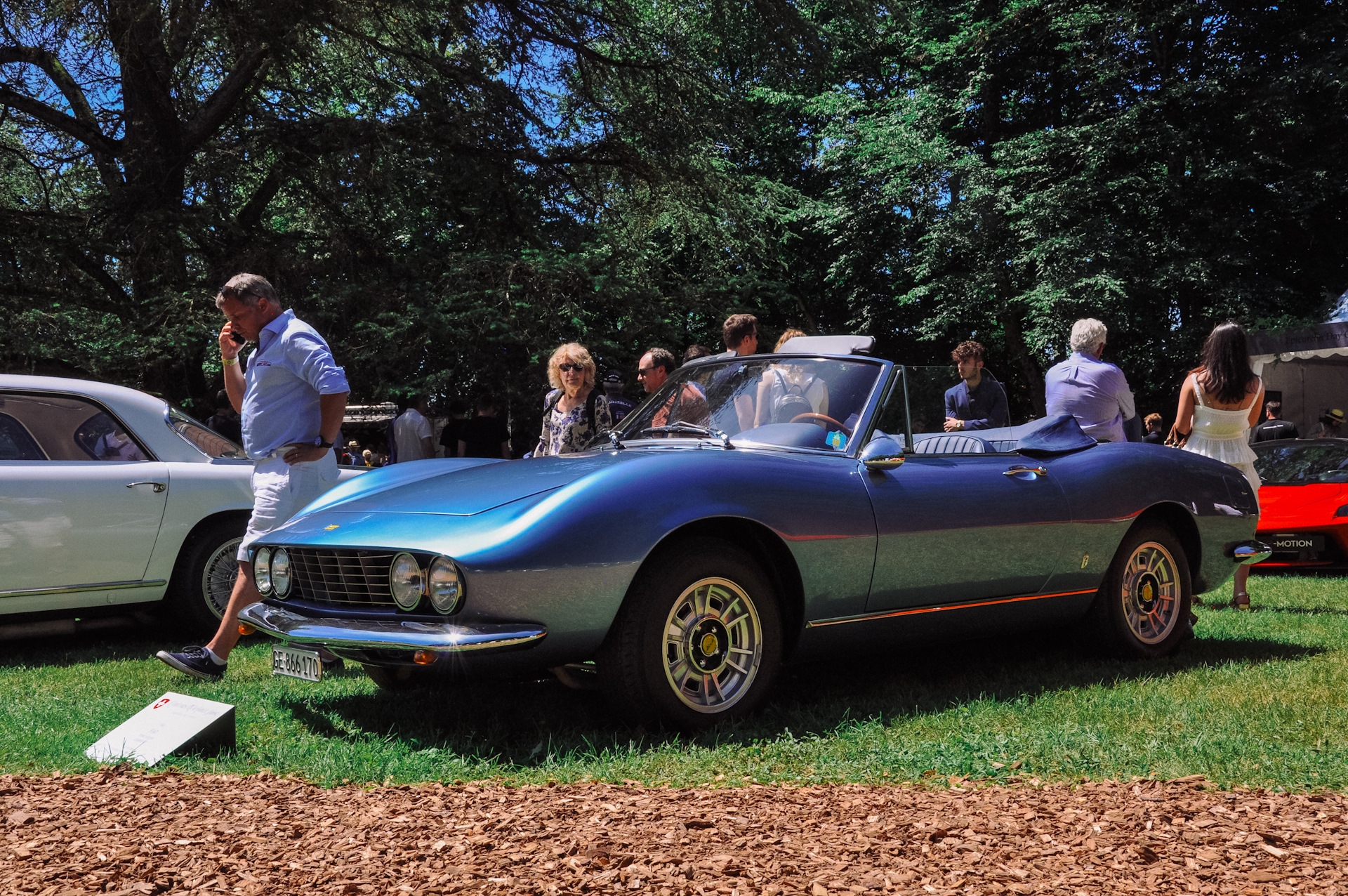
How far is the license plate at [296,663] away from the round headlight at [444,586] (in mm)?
579

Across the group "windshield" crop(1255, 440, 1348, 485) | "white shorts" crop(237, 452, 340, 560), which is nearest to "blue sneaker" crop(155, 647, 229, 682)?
"white shorts" crop(237, 452, 340, 560)

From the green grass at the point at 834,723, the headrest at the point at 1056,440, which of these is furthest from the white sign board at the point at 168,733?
the headrest at the point at 1056,440

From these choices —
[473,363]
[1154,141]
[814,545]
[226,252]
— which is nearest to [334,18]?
[226,252]

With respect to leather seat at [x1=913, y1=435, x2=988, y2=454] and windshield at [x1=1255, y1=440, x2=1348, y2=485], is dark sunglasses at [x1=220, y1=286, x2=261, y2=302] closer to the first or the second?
leather seat at [x1=913, y1=435, x2=988, y2=454]

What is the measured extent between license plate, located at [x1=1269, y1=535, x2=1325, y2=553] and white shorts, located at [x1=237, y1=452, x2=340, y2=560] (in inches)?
299

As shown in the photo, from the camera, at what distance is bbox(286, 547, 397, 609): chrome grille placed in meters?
3.99

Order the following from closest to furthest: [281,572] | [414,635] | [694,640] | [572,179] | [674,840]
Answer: [674,840] < [414,635] < [694,640] < [281,572] < [572,179]

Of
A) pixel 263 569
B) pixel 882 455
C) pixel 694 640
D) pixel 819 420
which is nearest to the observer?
pixel 694 640

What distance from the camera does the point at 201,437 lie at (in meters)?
7.11

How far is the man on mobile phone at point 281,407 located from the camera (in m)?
5.40

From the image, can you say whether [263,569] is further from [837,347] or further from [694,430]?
[837,347]

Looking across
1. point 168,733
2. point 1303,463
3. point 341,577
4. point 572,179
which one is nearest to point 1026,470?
point 341,577

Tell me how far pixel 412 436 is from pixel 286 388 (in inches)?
311

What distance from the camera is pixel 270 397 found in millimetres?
5520
